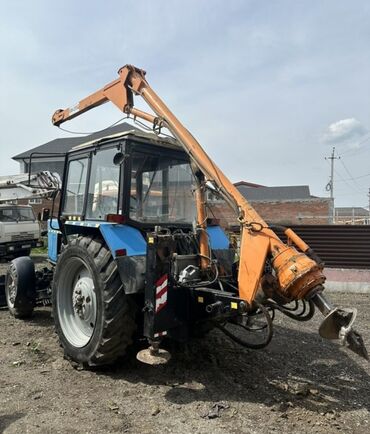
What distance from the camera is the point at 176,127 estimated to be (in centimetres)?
473

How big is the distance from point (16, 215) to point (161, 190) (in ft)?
38.2

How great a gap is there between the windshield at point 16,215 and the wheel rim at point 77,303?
10.8 m

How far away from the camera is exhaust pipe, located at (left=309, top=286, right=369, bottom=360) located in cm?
333

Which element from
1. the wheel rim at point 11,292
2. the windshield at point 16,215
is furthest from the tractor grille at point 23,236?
the wheel rim at point 11,292

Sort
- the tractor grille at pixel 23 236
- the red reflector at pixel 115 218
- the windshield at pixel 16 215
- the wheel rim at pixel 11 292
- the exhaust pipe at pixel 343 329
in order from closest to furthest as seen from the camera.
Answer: the exhaust pipe at pixel 343 329 → the red reflector at pixel 115 218 → the wheel rim at pixel 11 292 → the tractor grille at pixel 23 236 → the windshield at pixel 16 215

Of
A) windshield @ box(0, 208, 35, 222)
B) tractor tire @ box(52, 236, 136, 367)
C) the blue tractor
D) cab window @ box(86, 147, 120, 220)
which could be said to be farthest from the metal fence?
windshield @ box(0, 208, 35, 222)

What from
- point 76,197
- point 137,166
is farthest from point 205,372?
point 76,197

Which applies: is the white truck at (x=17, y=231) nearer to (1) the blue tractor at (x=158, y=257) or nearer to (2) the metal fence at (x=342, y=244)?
(2) the metal fence at (x=342, y=244)

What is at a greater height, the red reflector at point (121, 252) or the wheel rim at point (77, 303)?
the red reflector at point (121, 252)

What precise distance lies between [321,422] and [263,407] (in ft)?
1.57

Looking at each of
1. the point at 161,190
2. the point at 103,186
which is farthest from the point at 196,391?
the point at 103,186

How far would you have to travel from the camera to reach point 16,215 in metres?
15.1

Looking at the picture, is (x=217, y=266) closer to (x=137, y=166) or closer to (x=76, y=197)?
(x=137, y=166)

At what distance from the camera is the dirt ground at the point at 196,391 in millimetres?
3383
